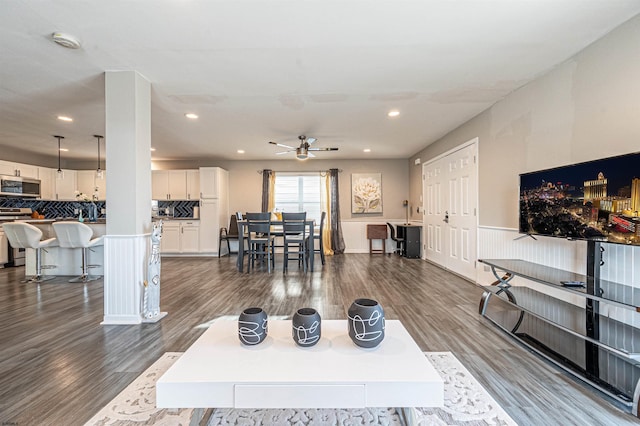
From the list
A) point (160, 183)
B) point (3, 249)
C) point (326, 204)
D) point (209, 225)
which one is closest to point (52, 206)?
point (3, 249)

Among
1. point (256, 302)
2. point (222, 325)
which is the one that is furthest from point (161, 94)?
point (222, 325)

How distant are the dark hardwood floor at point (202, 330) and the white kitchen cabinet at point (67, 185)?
257 centimetres

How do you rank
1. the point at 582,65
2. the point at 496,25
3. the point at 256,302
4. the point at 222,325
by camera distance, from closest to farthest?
the point at 222,325 → the point at 496,25 → the point at 582,65 → the point at 256,302

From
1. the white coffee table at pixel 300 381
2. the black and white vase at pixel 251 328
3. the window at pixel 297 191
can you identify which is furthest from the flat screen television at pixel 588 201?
the window at pixel 297 191

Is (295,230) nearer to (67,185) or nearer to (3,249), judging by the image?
(3,249)

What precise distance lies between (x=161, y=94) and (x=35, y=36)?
115 centimetres

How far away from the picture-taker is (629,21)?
79.0 inches

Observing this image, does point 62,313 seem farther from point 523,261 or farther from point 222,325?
point 523,261

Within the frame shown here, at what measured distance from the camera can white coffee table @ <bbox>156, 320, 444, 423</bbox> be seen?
949 mm

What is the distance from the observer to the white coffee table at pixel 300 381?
95 centimetres

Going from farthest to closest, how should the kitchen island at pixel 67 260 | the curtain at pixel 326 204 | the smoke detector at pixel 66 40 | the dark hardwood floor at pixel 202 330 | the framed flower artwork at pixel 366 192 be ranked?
1. the framed flower artwork at pixel 366 192
2. the curtain at pixel 326 204
3. the kitchen island at pixel 67 260
4. the smoke detector at pixel 66 40
5. the dark hardwood floor at pixel 202 330

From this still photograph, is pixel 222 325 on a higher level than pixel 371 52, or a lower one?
lower

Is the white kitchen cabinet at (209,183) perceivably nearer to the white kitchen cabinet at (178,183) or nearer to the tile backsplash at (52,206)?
the white kitchen cabinet at (178,183)

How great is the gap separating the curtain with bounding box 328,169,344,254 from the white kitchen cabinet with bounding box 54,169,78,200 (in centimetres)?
622
